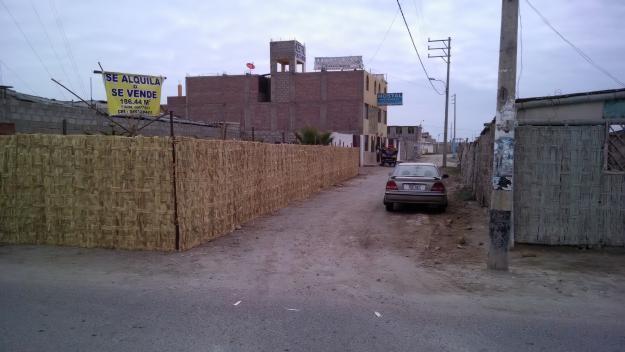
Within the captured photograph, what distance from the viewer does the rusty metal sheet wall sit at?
26.7 ft

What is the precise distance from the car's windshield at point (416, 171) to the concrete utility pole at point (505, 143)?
20.8ft

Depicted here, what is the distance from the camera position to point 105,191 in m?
8.42

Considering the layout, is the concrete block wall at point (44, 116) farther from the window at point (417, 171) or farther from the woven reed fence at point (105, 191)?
the window at point (417, 171)

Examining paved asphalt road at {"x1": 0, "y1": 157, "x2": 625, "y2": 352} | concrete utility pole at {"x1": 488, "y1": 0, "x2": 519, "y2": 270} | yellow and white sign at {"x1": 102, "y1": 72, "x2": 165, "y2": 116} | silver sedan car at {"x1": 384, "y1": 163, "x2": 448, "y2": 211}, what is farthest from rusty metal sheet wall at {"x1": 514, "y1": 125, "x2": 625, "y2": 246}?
yellow and white sign at {"x1": 102, "y1": 72, "x2": 165, "y2": 116}

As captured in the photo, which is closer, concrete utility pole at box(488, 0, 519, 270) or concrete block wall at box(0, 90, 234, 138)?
concrete utility pole at box(488, 0, 519, 270)

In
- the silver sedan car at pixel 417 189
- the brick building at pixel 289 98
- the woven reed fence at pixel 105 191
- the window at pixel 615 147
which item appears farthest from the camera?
the brick building at pixel 289 98

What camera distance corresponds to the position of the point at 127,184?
27.3 ft

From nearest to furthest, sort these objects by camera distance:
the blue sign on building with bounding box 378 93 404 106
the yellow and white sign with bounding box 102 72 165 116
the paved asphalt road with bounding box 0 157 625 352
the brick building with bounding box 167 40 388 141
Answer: the paved asphalt road with bounding box 0 157 625 352, the yellow and white sign with bounding box 102 72 165 116, the brick building with bounding box 167 40 388 141, the blue sign on building with bounding box 378 93 404 106

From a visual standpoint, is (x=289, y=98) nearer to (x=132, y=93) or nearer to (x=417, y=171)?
(x=417, y=171)

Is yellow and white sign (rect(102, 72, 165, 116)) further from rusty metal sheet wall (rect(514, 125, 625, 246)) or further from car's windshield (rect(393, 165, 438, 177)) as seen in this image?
rusty metal sheet wall (rect(514, 125, 625, 246))

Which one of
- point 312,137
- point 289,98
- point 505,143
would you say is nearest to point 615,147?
point 505,143

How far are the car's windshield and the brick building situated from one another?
3562 centimetres

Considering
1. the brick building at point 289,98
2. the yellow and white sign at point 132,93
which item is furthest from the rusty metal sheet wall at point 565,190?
the brick building at point 289,98

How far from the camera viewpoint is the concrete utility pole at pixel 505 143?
709 cm
